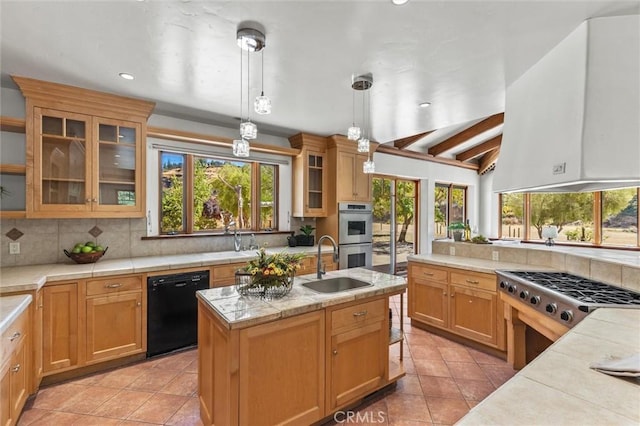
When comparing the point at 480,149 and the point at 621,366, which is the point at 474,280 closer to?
the point at 621,366

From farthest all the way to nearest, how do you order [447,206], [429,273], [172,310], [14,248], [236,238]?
[447,206]
[236,238]
[429,273]
[172,310]
[14,248]

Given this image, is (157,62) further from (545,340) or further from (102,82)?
(545,340)

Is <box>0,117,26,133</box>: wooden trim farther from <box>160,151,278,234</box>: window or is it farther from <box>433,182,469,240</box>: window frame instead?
<box>433,182,469,240</box>: window frame

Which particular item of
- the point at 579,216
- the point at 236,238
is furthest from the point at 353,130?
the point at 579,216

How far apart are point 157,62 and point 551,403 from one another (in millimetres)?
2933

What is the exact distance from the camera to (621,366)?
3.22ft

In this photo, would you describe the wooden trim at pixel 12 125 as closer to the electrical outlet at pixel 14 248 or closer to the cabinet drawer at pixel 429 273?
the electrical outlet at pixel 14 248

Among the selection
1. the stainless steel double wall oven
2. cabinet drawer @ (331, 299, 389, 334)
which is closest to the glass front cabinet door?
cabinet drawer @ (331, 299, 389, 334)

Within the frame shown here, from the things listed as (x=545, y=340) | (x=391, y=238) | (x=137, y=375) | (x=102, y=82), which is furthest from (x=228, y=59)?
(x=391, y=238)

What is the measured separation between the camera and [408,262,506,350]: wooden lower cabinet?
2850 mm

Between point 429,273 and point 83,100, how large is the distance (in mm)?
3948

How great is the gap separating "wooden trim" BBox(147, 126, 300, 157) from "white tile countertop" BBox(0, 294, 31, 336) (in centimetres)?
189

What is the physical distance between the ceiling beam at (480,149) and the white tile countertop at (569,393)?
567 cm

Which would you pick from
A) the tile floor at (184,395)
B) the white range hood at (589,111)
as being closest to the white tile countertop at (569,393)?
the white range hood at (589,111)
